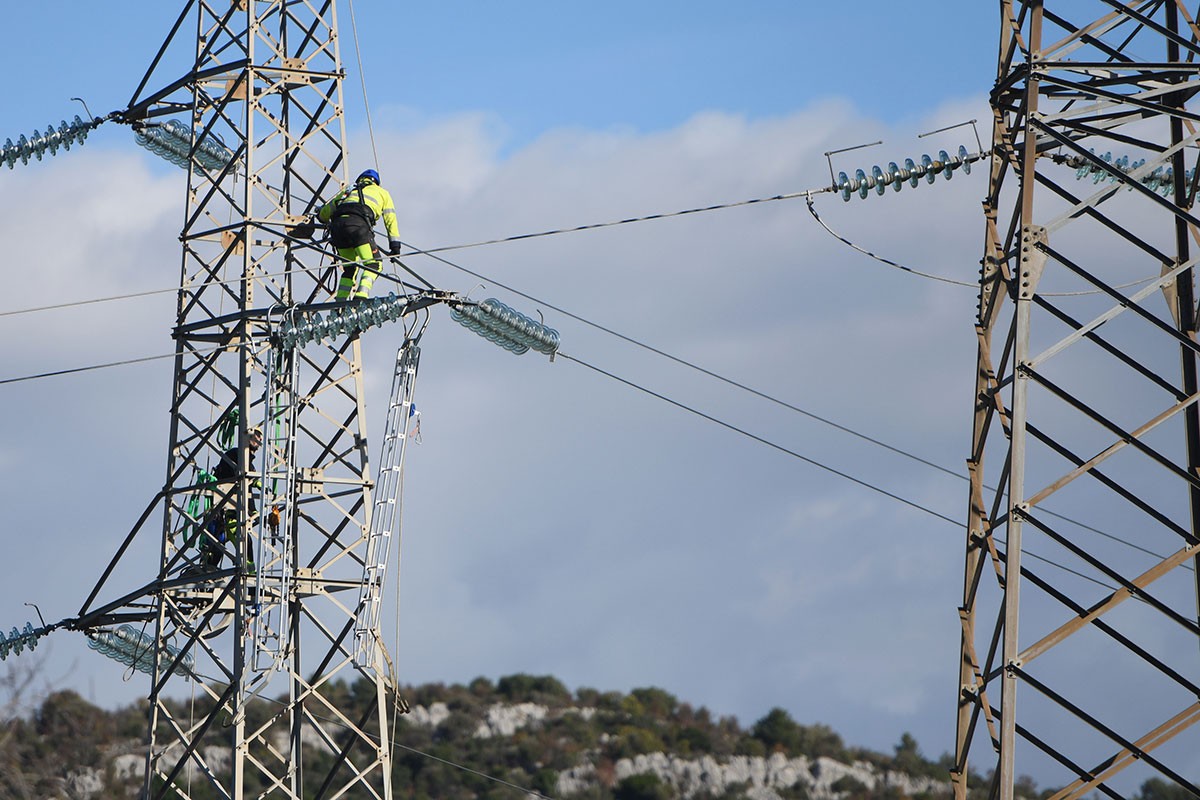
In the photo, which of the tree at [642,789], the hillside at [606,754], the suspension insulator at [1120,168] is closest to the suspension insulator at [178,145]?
the suspension insulator at [1120,168]

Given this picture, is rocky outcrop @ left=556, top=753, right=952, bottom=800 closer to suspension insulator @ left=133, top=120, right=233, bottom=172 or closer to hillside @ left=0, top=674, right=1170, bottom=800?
hillside @ left=0, top=674, right=1170, bottom=800

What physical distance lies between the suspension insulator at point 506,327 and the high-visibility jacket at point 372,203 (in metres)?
1.71

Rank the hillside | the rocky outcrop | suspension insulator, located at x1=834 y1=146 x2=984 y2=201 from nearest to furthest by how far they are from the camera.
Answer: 1. suspension insulator, located at x1=834 y1=146 x2=984 y2=201
2. the hillside
3. the rocky outcrop

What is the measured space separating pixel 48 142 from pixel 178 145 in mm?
2298

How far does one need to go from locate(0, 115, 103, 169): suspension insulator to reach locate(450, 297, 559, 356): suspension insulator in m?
6.98

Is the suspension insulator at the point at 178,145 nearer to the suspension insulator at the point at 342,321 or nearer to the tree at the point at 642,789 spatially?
the suspension insulator at the point at 342,321

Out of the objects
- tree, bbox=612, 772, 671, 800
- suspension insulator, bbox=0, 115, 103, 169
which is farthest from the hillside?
suspension insulator, bbox=0, 115, 103, 169

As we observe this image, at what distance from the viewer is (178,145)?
21172mm

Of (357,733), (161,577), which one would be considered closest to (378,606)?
(357,733)

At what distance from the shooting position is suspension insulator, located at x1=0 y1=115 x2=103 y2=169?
2198 centimetres

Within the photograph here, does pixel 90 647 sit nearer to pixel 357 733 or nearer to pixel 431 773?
pixel 357 733

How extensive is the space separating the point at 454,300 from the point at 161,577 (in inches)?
182

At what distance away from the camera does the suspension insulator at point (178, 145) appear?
20.5 m

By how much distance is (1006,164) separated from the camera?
14.6 meters
